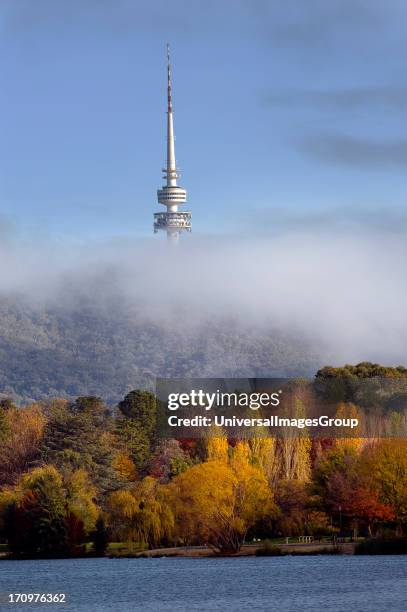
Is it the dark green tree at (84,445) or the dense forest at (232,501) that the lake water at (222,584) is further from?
the dark green tree at (84,445)

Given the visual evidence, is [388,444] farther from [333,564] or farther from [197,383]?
[197,383]

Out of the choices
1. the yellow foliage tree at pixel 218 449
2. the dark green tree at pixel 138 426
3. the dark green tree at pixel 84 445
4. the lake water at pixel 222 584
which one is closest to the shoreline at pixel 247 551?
the lake water at pixel 222 584

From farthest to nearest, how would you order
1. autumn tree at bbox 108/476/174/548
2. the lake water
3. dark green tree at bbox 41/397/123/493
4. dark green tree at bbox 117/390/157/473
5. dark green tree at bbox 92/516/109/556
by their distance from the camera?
dark green tree at bbox 117/390/157/473, dark green tree at bbox 41/397/123/493, dark green tree at bbox 92/516/109/556, autumn tree at bbox 108/476/174/548, the lake water

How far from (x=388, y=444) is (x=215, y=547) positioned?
13.9m

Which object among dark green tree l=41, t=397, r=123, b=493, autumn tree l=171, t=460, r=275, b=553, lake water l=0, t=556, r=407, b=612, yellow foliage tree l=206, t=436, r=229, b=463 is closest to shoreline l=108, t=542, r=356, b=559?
autumn tree l=171, t=460, r=275, b=553

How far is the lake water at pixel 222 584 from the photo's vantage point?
269 ft

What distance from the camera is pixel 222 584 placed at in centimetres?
9169

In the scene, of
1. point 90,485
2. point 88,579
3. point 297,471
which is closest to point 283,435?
point 297,471

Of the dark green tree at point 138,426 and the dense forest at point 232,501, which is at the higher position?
the dark green tree at point 138,426

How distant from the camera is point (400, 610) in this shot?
76.6m

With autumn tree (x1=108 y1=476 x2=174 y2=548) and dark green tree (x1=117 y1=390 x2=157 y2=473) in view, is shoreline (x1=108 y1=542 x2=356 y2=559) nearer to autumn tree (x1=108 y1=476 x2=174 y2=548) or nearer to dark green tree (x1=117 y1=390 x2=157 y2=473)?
autumn tree (x1=108 y1=476 x2=174 y2=548)

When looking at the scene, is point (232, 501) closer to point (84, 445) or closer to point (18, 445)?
point (84, 445)

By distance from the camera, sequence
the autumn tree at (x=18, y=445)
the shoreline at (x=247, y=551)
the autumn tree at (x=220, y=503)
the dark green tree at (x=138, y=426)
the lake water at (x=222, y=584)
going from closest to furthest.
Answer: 1. the lake water at (x=222, y=584)
2. the shoreline at (x=247, y=551)
3. the autumn tree at (x=220, y=503)
4. the autumn tree at (x=18, y=445)
5. the dark green tree at (x=138, y=426)

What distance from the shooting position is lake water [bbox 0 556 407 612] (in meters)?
81.9
